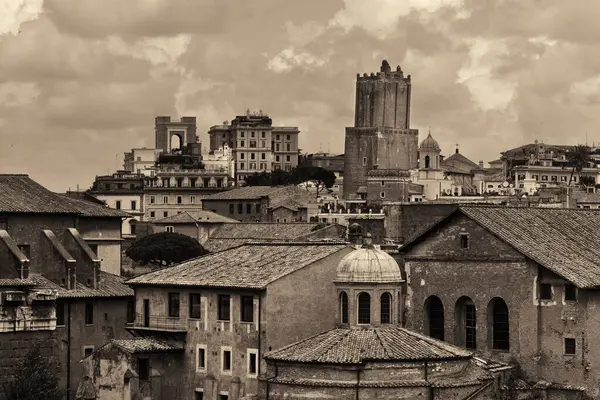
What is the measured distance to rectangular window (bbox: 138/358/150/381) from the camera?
7419cm

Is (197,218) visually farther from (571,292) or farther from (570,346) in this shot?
(571,292)

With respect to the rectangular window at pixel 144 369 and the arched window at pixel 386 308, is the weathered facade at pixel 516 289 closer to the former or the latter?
the arched window at pixel 386 308

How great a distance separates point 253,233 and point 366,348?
79.6 meters

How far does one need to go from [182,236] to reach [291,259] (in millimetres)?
76146

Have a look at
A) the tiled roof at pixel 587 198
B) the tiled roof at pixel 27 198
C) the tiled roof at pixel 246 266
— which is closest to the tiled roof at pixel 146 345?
the tiled roof at pixel 246 266

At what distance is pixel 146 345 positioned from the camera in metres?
74.8

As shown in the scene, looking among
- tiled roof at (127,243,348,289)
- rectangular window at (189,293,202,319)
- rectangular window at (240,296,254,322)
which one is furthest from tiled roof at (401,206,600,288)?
rectangular window at (189,293,202,319)

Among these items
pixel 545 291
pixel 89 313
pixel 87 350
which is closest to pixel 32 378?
pixel 87 350

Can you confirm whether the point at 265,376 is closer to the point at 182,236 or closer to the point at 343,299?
the point at 343,299

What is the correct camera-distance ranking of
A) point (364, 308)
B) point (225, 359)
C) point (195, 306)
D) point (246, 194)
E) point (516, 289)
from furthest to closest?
point (246, 194)
point (195, 306)
point (225, 359)
point (516, 289)
point (364, 308)

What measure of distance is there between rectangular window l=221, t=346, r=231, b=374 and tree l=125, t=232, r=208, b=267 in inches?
2720

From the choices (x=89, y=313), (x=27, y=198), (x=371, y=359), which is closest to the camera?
(x=371, y=359)

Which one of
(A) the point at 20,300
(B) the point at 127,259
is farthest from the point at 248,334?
(B) the point at 127,259

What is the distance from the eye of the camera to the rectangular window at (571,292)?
70.8m
